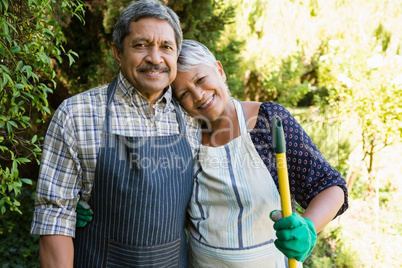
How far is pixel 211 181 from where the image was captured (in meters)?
1.71

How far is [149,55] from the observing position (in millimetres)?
1596

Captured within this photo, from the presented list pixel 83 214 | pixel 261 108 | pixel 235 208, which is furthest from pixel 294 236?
pixel 83 214

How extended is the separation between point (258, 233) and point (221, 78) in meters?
0.79

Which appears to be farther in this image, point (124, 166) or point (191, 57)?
point (191, 57)

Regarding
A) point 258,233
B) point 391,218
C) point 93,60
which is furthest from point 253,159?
point 391,218

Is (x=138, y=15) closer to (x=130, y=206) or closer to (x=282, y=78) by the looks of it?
(x=130, y=206)

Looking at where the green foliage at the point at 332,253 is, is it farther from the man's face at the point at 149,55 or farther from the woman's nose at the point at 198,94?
the man's face at the point at 149,55

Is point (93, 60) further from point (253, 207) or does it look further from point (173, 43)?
point (253, 207)

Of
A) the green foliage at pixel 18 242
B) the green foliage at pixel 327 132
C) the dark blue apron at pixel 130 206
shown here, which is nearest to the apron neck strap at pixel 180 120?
the dark blue apron at pixel 130 206

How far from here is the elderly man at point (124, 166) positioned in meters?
1.48

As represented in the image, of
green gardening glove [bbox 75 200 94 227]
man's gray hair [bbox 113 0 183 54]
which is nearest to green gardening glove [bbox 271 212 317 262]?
green gardening glove [bbox 75 200 94 227]

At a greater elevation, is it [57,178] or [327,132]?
[57,178]

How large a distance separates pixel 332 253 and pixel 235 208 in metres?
2.92

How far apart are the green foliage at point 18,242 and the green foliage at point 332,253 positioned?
2.67 meters
